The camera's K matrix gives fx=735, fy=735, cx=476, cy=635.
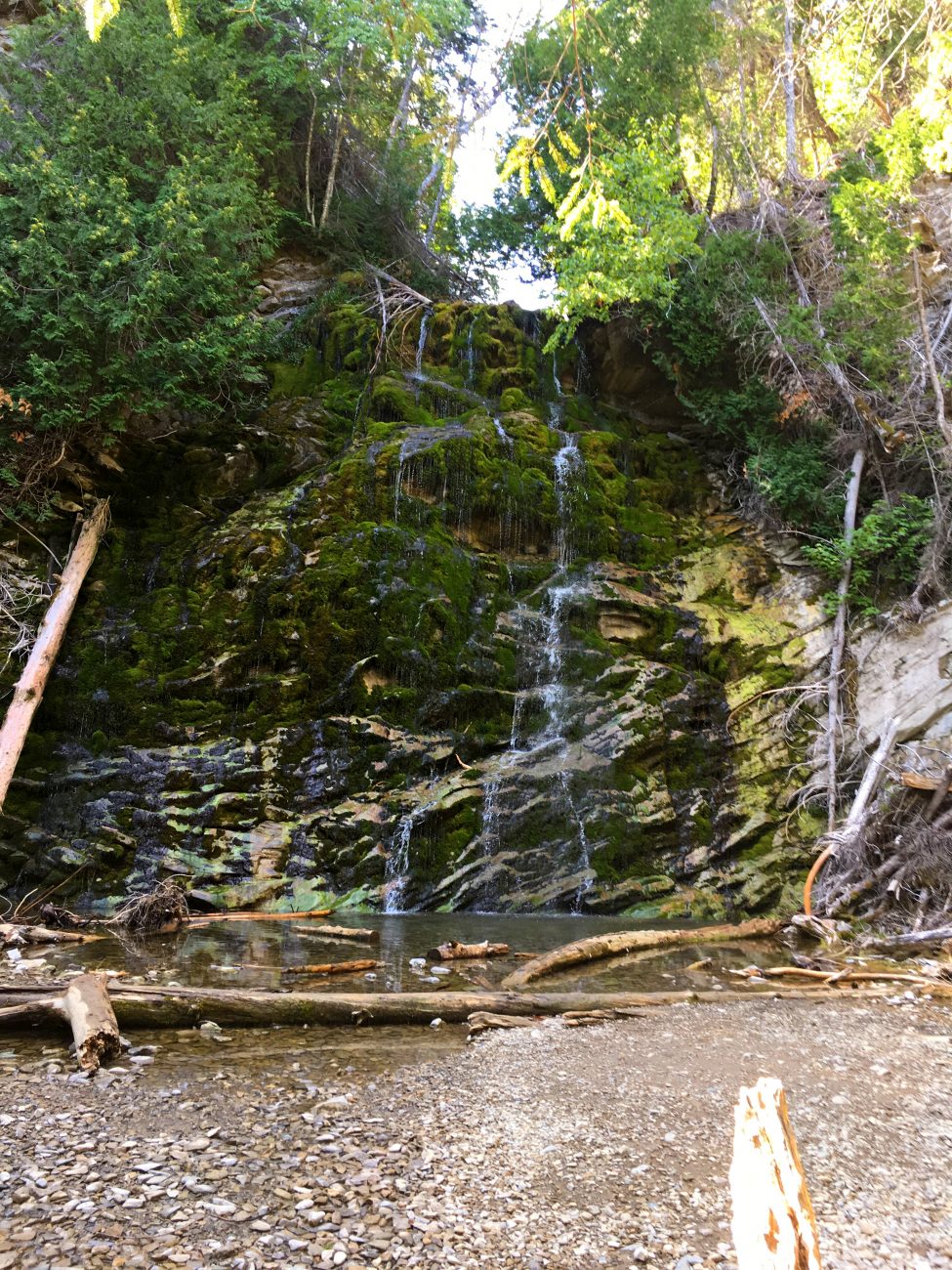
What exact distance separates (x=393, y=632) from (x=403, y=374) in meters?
7.91

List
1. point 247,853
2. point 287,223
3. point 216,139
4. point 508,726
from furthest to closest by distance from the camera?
1. point 287,223
2. point 216,139
3. point 508,726
4. point 247,853

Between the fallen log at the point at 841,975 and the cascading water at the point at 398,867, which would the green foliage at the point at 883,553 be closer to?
the fallen log at the point at 841,975

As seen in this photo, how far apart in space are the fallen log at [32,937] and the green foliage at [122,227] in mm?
7656

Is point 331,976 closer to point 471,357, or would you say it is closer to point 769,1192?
point 769,1192

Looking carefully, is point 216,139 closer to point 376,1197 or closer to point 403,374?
point 403,374

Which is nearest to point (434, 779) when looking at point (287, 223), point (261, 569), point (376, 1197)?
point (261, 569)

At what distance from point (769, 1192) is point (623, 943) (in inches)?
237

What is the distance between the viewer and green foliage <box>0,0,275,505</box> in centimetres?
1139

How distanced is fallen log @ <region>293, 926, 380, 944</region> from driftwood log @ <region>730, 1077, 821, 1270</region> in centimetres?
638

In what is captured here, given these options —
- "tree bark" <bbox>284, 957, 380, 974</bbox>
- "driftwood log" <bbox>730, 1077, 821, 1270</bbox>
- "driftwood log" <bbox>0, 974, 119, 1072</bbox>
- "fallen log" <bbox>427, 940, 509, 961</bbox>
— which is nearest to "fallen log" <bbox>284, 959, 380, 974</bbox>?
"tree bark" <bbox>284, 957, 380, 974</bbox>

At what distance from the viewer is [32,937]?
23.0 ft

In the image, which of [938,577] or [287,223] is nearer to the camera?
[938,577]

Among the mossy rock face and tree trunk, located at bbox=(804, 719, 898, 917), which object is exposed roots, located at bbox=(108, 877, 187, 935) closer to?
the mossy rock face

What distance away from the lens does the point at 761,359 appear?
16766mm
